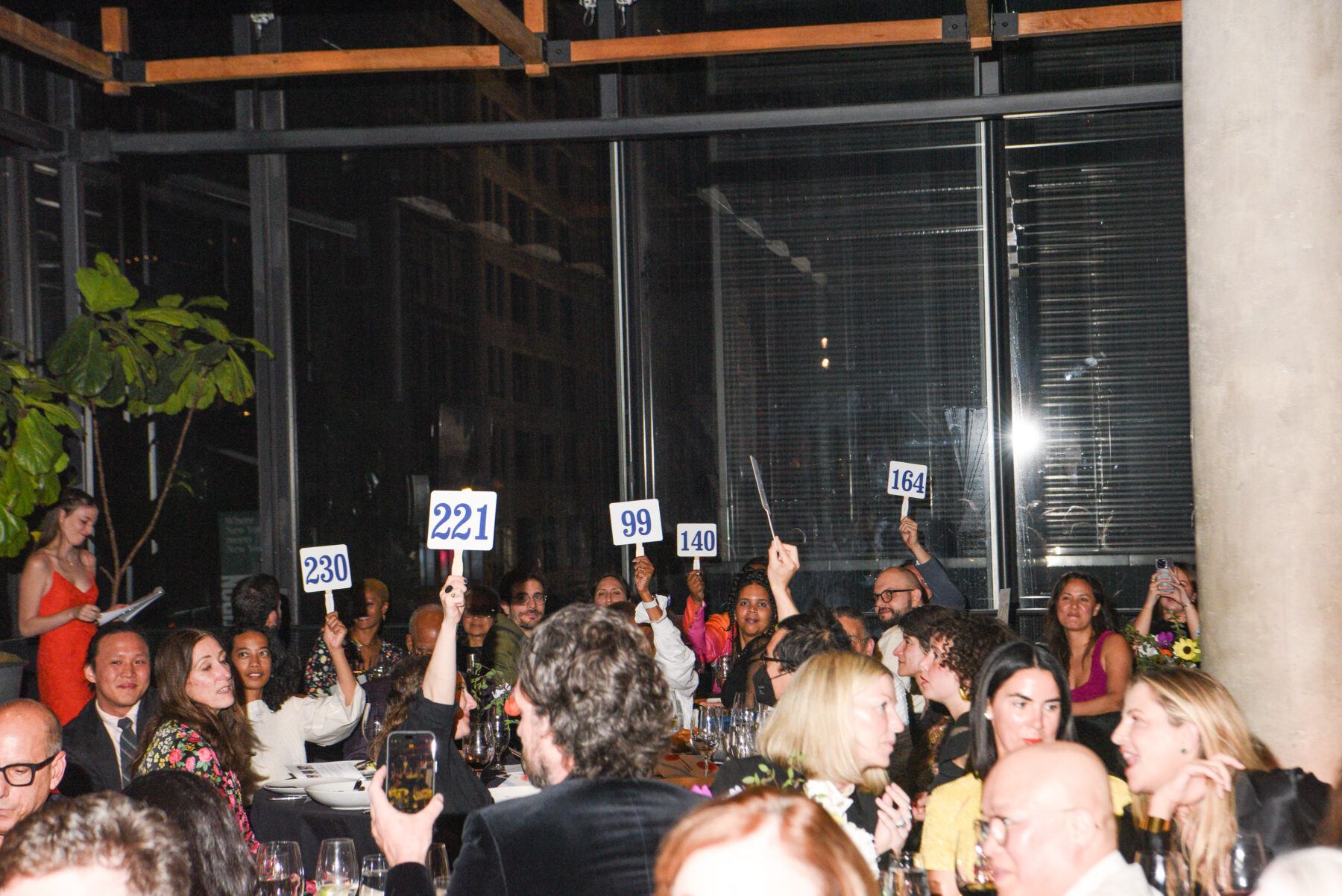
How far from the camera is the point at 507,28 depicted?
5801 mm

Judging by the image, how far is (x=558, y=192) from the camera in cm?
866

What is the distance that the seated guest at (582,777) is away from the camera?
212cm

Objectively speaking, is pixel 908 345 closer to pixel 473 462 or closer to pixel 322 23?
pixel 473 462

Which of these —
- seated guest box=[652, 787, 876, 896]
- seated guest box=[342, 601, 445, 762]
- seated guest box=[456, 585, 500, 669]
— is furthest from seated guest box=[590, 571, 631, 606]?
seated guest box=[652, 787, 876, 896]

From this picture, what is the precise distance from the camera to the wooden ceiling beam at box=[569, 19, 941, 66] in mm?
6277

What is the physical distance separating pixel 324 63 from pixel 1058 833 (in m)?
5.27

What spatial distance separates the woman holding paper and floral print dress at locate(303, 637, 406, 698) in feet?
3.48

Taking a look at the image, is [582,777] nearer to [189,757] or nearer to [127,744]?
[189,757]

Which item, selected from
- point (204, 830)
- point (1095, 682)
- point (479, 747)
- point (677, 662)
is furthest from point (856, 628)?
point (204, 830)

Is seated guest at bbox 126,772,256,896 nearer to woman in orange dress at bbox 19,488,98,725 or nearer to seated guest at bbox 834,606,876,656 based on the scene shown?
seated guest at bbox 834,606,876,656

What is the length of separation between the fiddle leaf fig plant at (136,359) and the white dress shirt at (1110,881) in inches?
226

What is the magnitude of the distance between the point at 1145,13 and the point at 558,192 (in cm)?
390

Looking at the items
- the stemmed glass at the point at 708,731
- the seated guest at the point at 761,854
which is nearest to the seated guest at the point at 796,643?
the stemmed glass at the point at 708,731

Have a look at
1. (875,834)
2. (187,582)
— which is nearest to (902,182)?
(187,582)
